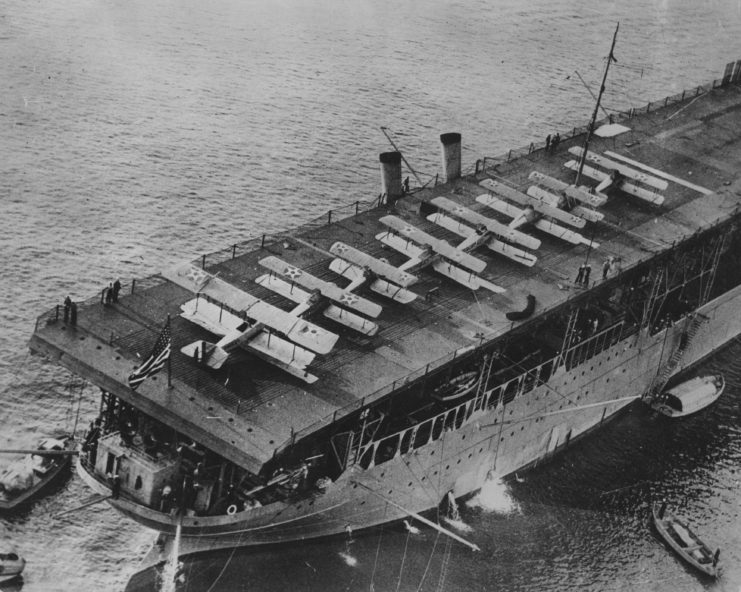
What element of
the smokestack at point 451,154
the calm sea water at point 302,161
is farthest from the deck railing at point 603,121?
the calm sea water at point 302,161

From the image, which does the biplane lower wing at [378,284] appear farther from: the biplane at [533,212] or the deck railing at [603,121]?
the deck railing at [603,121]

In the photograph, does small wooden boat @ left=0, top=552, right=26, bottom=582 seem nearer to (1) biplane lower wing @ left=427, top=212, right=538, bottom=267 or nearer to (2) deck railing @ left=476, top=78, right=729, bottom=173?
(1) biplane lower wing @ left=427, top=212, right=538, bottom=267

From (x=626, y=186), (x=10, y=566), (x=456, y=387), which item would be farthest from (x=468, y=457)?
(x=626, y=186)

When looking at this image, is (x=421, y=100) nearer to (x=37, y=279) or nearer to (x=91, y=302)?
(x=37, y=279)

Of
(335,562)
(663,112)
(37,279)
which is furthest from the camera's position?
(663,112)

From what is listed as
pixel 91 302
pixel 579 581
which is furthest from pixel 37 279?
pixel 579 581

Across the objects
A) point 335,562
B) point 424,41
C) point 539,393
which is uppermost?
point 424,41
